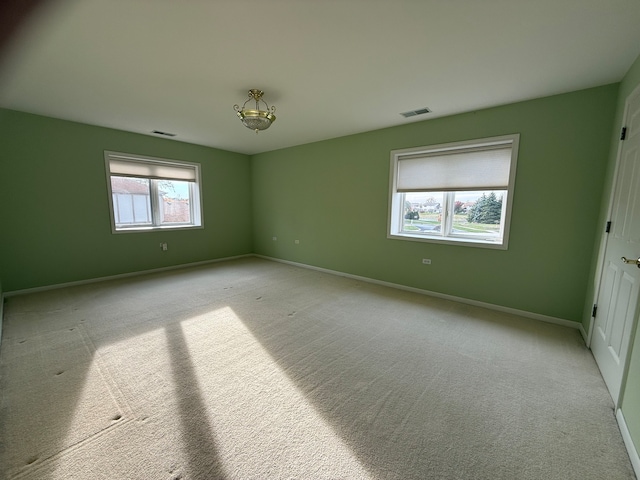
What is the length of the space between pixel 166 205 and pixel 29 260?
204 cm

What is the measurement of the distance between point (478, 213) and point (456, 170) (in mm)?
657

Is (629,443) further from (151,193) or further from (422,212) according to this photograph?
(151,193)

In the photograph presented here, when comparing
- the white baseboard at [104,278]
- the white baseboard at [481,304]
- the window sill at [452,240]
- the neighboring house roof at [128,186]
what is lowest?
the white baseboard at [481,304]

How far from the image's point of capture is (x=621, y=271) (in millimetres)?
1858

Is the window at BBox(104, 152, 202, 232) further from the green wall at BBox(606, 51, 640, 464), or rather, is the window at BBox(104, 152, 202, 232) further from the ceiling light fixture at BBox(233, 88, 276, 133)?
the green wall at BBox(606, 51, 640, 464)

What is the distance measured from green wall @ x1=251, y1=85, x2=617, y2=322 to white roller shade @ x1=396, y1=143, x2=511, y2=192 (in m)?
0.18

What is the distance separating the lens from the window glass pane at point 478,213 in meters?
3.23

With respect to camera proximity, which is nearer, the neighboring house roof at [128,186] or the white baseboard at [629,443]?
the white baseboard at [629,443]

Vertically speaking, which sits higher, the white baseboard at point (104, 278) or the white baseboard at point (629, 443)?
the white baseboard at point (104, 278)

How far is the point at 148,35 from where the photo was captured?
185cm

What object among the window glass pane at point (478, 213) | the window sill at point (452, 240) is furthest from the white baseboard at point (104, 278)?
the window glass pane at point (478, 213)

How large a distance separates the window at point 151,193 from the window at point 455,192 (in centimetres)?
410

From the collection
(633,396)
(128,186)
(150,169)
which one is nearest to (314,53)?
(633,396)

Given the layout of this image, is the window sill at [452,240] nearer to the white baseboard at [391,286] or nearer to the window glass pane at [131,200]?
the white baseboard at [391,286]
